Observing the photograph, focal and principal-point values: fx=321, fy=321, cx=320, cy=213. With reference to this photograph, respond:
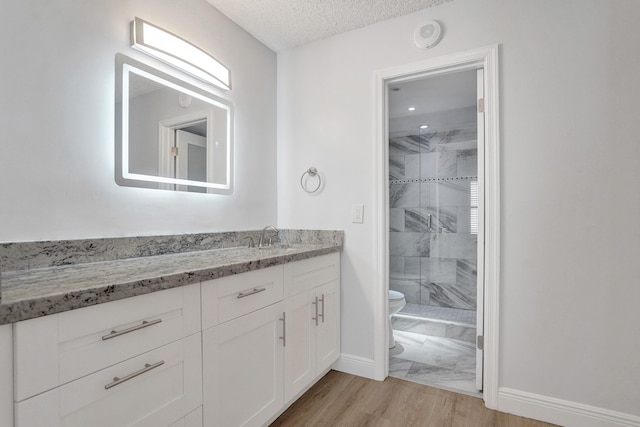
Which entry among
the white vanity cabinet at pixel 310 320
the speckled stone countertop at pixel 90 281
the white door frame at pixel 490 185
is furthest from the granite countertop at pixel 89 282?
the white door frame at pixel 490 185

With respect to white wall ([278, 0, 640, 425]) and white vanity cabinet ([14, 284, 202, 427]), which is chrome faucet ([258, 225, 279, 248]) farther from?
white wall ([278, 0, 640, 425])

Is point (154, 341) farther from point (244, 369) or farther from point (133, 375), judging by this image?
point (244, 369)

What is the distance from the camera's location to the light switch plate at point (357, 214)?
2221 mm

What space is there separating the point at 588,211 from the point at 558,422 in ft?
3.67

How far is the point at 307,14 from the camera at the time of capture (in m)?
2.09

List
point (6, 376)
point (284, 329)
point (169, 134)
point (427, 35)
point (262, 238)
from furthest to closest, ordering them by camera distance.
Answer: point (262, 238) < point (427, 35) < point (169, 134) < point (284, 329) < point (6, 376)

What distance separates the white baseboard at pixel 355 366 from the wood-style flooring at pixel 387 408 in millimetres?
68

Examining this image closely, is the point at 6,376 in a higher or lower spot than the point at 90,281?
lower

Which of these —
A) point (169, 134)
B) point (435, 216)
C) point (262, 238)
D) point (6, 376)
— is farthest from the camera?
point (435, 216)

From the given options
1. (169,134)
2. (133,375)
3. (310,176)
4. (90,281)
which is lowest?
(133,375)

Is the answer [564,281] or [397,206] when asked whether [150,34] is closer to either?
[564,281]

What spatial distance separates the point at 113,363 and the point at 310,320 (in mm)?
1123

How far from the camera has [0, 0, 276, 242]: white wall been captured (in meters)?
1.18

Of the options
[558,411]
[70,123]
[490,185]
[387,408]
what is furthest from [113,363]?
[558,411]
